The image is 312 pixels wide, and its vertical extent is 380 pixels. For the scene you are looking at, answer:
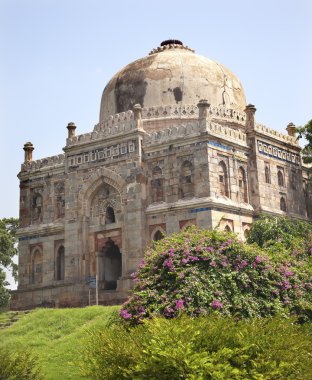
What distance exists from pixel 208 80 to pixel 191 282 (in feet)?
57.8

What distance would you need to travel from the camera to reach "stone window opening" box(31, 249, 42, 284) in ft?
92.8

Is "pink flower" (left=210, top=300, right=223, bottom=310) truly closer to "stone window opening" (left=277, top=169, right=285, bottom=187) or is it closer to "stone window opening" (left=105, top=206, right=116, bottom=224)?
"stone window opening" (left=105, top=206, right=116, bottom=224)

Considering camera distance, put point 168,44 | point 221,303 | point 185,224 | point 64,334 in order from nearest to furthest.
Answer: point 221,303, point 64,334, point 185,224, point 168,44

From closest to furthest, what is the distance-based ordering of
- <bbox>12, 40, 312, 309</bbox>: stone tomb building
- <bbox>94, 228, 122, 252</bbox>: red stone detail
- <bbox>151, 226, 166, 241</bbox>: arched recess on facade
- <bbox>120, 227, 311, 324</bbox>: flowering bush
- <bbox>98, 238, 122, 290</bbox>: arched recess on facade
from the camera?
<bbox>120, 227, 311, 324</bbox>: flowering bush, <bbox>12, 40, 312, 309</bbox>: stone tomb building, <bbox>151, 226, 166, 241</bbox>: arched recess on facade, <bbox>94, 228, 122, 252</bbox>: red stone detail, <bbox>98, 238, 122, 290</bbox>: arched recess on facade

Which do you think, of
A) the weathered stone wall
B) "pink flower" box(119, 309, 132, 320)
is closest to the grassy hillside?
"pink flower" box(119, 309, 132, 320)

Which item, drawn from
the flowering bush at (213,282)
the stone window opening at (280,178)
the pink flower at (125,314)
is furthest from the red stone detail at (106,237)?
the pink flower at (125,314)

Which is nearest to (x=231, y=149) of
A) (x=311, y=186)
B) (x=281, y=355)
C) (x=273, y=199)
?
(x=273, y=199)

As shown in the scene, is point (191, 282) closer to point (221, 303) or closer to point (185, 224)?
point (221, 303)

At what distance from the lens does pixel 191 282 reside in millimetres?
12852

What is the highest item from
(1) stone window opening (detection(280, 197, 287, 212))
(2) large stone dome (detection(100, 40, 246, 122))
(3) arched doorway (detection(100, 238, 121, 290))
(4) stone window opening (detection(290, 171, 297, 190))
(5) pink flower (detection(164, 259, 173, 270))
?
(2) large stone dome (detection(100, 40, 246, 122))

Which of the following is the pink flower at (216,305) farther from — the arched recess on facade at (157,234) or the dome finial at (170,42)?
the dome finial at (170,42)

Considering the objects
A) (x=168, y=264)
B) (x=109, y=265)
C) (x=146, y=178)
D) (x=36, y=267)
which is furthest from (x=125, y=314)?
(x=36, y=267)

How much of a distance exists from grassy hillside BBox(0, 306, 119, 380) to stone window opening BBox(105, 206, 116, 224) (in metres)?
5.51

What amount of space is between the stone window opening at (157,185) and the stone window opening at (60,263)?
5.45 m
